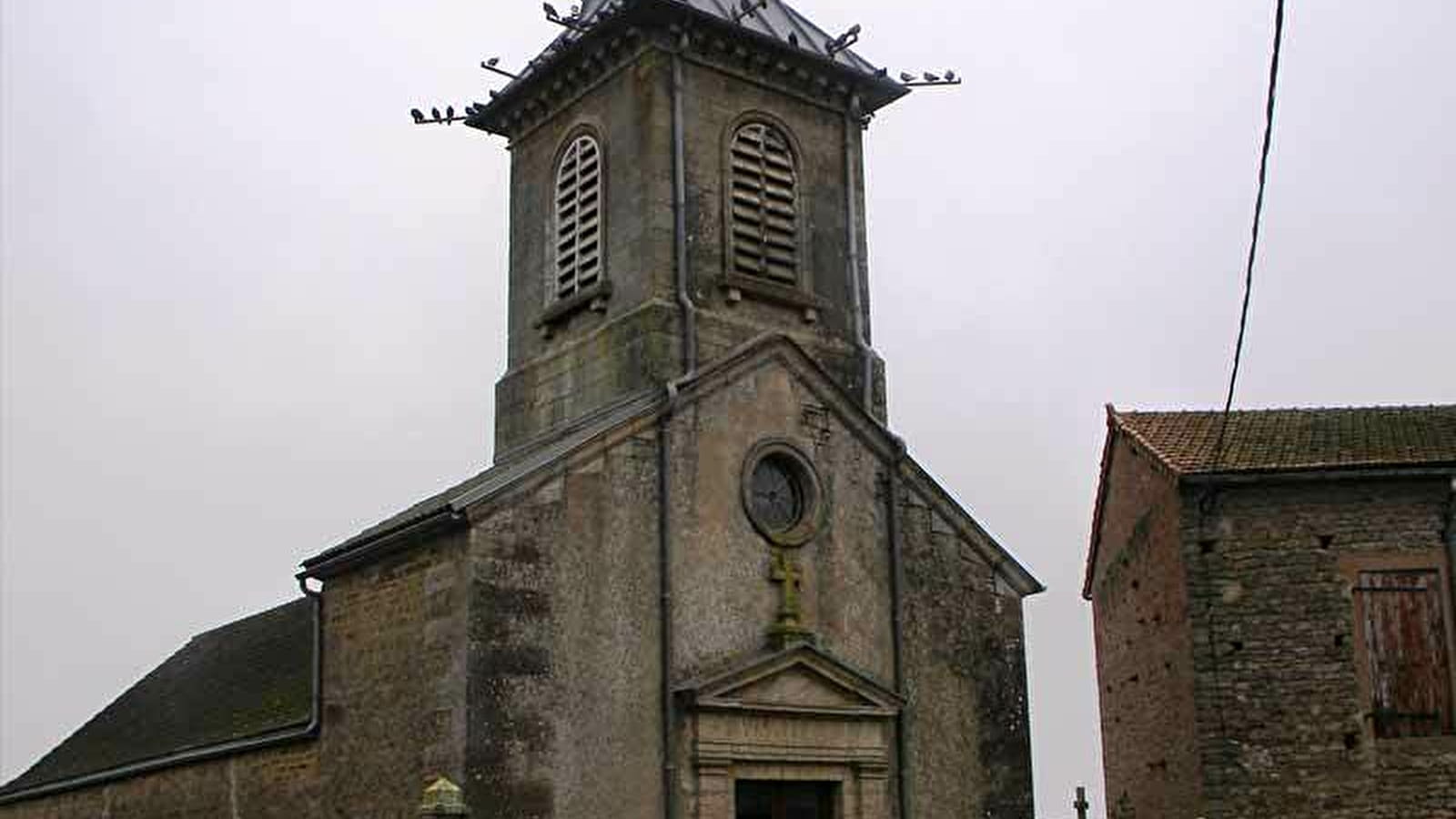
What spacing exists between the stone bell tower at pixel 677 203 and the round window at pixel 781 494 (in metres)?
1.19

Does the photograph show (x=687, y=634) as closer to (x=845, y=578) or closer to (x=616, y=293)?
(x=845, y=578)

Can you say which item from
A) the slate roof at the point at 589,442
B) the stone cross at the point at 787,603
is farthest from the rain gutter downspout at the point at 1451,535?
the stone cross at the point at 787,603

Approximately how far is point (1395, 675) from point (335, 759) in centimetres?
1292

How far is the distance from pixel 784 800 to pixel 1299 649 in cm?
839

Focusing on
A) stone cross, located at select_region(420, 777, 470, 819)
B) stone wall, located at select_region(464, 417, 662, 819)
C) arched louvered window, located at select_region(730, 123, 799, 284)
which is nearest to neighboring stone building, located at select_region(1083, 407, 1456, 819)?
arched louvered window, located at select_region(730, 123, 799, 284)

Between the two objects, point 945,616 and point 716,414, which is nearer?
point 716,414

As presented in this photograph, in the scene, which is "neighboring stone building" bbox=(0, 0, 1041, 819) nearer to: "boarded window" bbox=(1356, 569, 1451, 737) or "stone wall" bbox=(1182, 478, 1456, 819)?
"stone wall" bbox=(1182, 478, 1456, 819)

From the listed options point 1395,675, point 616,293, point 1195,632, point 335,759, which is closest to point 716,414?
point 616,293

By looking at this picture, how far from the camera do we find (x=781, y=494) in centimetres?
1617

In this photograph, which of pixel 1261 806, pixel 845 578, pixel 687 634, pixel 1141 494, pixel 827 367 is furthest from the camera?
pixel 1141 494

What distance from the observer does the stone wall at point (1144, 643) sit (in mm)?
21406

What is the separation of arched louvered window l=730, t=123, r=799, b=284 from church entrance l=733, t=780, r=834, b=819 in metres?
5.25

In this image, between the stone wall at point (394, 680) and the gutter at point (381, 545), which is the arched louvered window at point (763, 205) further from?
the stone wall at point (394, 680)

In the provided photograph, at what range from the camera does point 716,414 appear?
618 inches
